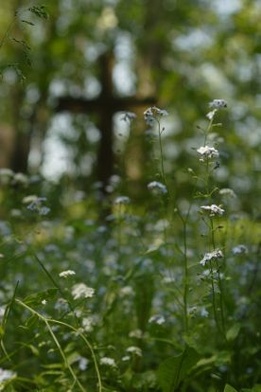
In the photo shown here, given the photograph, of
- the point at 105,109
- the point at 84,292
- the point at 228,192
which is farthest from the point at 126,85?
the point at 84,292

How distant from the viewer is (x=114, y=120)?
930cm

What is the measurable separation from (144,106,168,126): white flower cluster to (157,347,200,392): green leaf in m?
1.13

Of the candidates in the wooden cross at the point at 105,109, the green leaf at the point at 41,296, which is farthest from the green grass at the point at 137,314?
the wooden cross at the point at 105,109

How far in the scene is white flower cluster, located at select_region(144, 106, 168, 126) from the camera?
9.87 feet

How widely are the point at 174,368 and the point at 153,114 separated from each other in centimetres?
125

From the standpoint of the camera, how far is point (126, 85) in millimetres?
19109

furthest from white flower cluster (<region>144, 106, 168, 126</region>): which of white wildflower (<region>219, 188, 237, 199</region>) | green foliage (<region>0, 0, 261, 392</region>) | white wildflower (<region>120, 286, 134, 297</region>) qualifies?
white wildflower (<region>120, 286, 134, 297</region>)

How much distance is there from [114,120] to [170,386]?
6.61 metres

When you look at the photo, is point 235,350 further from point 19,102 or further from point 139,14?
point 19,102

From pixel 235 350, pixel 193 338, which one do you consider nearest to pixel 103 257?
pixel 235 350

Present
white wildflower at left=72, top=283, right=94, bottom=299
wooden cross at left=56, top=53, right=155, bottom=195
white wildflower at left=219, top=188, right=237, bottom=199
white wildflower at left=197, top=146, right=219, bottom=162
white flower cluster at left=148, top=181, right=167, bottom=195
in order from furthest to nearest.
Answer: wooden cross at left=56, top=53, right=155, bottom=195, white wildflower at left=219, top=188, right=237, bottom=199, white flower cluster at left=148, top=181, right=167, bottom=195, white wildflower at left=72, top=283, right=94, bottom=299, white wildflower at left=197, top=146, right=219, bottom=162

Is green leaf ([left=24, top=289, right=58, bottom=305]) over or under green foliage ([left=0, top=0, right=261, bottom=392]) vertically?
over

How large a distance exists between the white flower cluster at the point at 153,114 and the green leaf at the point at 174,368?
1130 mm

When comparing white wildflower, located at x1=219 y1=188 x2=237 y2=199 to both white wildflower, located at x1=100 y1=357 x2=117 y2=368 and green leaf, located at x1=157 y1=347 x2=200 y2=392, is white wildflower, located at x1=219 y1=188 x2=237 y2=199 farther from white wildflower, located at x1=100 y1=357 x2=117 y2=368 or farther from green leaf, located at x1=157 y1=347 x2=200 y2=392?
white wildflower, located at x1=100 y1=357 x2=117 y2=368
